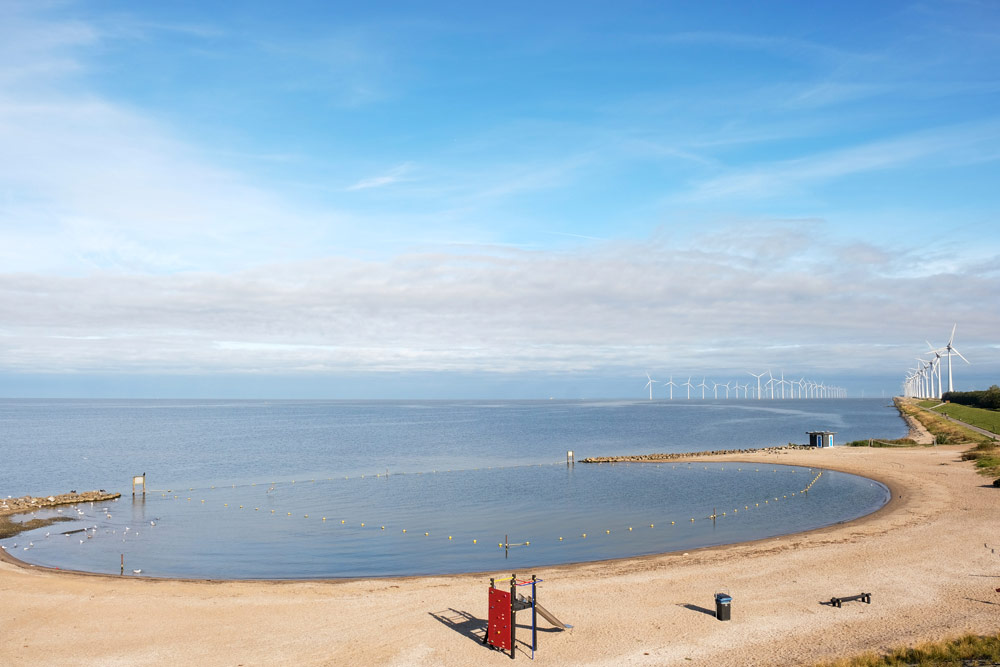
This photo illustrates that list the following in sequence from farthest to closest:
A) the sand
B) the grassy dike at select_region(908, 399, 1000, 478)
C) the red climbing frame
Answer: the grassy dike at select_region(908, 399, 1000, 478) < the sand < the red climbing frame

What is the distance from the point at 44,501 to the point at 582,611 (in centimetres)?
5441

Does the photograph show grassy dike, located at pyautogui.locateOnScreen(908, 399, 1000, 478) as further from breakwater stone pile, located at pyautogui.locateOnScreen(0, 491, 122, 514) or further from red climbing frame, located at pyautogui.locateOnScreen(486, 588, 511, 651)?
breakwater stone pile, located at pyautogui.locateOnScreen(0, 491, 122, 514)

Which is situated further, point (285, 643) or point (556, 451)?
point (556, 451)

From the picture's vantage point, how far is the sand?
23.2m

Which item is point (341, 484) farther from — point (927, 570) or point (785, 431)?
point (785, 431)

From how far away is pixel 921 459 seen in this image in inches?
3051

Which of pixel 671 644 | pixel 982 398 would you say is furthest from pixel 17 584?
pixel 982 398

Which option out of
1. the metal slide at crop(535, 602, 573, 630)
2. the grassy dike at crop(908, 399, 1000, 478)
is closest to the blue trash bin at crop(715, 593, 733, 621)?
the metal slide at crop(535, 602, 573, 630)

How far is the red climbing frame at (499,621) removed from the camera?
22.9m

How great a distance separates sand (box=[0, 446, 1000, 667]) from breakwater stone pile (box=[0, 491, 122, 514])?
867 inches

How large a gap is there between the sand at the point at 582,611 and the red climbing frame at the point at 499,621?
589 millimetres

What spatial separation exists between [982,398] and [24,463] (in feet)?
718

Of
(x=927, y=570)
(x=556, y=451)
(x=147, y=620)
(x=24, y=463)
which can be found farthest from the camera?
(x=556, y=451)

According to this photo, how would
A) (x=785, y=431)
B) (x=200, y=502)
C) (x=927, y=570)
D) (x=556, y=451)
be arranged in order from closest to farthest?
1. (x=927, y=570)
2. (x=200, y=502)
3. (x=556, y=451)
4. (x=785, y=431)
